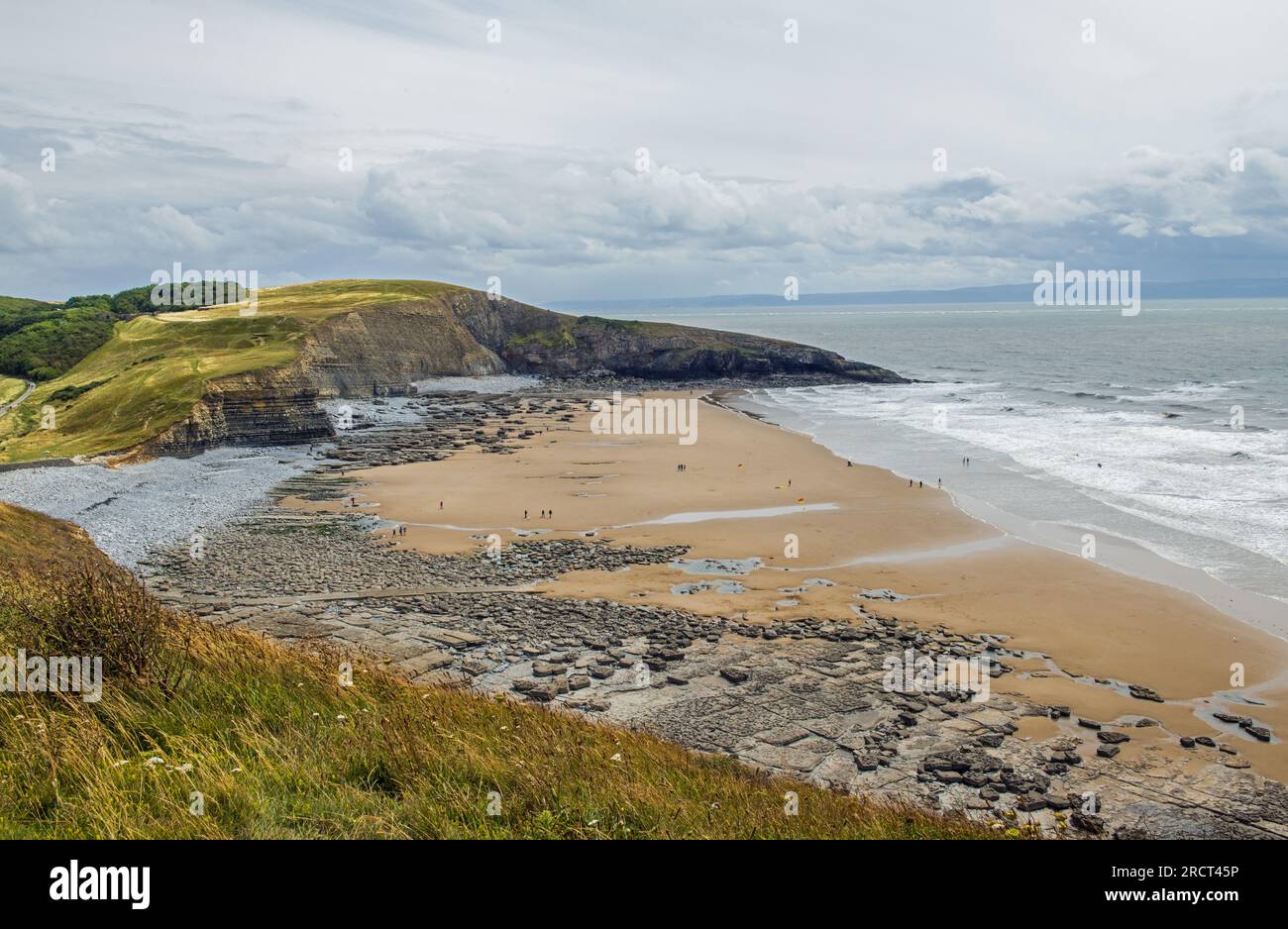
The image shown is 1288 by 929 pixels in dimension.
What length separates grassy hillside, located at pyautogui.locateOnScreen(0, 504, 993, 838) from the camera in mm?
5895

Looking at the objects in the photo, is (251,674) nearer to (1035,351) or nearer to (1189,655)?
(1189,655)

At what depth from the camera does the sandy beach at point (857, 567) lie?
58.2 ft

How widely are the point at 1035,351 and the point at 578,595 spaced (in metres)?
126

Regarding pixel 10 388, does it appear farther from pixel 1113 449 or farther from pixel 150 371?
pixel 1113 449

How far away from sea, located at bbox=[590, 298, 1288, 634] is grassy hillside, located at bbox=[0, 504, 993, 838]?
776 inches

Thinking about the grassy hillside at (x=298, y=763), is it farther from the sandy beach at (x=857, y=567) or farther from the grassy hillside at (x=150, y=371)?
the grassy hillside at (x=150, y=371)

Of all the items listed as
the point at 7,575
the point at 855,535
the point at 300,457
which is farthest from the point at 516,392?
the point at 7,575

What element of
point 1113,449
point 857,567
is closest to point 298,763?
point 857,567

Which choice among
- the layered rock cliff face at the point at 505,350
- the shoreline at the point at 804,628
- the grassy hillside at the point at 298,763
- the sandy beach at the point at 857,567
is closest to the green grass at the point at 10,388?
the layered rock cliff face at the point at 505,350

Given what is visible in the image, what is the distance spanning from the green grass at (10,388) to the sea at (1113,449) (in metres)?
53.8

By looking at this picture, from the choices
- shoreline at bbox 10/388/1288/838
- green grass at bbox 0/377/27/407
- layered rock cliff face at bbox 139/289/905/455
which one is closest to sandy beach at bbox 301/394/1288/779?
shoreline at bbox 10/388/1288/838

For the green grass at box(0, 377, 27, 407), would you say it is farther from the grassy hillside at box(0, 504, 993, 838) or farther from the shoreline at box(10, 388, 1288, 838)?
the grassy hillside at box(0, 504, 993, 838)

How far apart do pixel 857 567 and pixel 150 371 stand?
163 ft

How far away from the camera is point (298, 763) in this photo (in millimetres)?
6801
